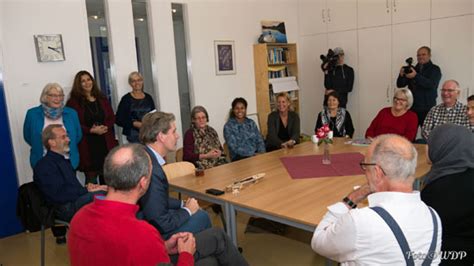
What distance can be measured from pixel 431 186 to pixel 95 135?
3.56 meters

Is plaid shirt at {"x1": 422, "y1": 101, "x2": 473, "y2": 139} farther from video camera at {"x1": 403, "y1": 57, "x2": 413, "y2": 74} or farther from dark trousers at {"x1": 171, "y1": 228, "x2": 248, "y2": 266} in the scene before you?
dark trousers at {"x1": 171, "y1": 228, "x2": 248, "y2": 266}

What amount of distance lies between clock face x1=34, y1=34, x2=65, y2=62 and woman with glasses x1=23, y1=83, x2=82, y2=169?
0.49 metres

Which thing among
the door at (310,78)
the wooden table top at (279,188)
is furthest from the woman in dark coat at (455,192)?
the door at (310,78)

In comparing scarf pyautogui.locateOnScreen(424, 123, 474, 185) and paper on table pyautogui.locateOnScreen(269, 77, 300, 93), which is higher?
paper on table pyautogui.locateOnScreen(269, 77, 300, 93)

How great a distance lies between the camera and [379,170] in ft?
4.92

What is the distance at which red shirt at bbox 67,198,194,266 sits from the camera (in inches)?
56.6

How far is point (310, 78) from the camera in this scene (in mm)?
7125

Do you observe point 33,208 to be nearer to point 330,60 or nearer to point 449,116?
point 449,116

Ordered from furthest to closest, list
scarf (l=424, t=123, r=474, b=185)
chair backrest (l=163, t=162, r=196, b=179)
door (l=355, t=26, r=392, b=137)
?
door (l=355, t=26, r=392, b=137)
chair backrest (l=163, t=162, r=196, b=179)
scarf (l=424, t=123, r=474, b=185)

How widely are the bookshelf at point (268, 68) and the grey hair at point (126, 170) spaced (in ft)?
16.0

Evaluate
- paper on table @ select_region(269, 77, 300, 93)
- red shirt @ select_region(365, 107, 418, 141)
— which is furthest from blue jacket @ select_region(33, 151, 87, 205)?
paper on table @ select_region(269, 77, 300, 93)

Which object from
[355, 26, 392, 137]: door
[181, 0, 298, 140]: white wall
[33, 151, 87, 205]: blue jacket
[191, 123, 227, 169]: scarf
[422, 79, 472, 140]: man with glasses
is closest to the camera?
[33, 151, 87, 205]: blue jacket

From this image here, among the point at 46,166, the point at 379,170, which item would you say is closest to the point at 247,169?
the point at 46,166

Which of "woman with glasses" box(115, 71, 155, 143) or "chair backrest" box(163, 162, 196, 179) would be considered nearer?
"chair backrest" box(163, 162, 196, 179)
